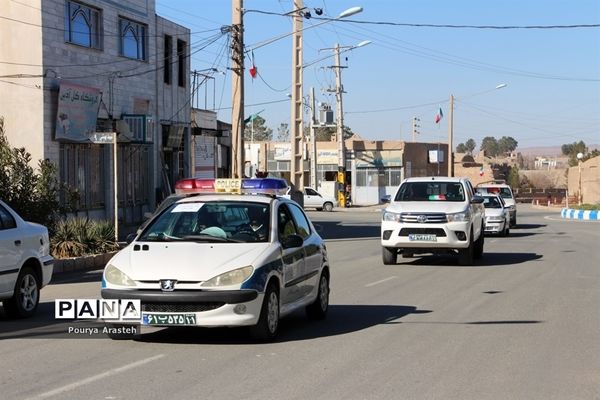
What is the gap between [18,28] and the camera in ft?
78.1

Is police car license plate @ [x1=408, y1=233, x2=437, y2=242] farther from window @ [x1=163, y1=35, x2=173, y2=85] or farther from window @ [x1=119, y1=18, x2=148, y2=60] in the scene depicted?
window @ [x1=163, y1=35, x2=173, y2=85]

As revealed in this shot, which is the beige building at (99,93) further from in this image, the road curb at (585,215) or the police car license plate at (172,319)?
the road curb at (585,215)

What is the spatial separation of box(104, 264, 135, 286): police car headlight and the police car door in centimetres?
171

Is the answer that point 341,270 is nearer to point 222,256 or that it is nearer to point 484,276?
point 484,276

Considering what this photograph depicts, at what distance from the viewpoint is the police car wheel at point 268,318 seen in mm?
8734

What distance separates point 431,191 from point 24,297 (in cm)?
1063

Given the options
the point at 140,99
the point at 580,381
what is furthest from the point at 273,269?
the point at 140,99

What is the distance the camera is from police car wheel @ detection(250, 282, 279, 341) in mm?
8734

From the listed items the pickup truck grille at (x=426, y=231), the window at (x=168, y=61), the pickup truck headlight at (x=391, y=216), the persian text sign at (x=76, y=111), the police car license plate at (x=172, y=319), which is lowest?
the police car license plate at (x=172, y=319)

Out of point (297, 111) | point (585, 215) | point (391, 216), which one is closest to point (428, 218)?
point (391, 216)

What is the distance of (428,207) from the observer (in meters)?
18.6

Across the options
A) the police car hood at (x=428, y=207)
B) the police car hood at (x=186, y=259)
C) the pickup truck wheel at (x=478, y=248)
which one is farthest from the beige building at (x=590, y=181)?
the police car hood at (x=186, y=259)

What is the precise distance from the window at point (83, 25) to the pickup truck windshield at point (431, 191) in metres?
11.7

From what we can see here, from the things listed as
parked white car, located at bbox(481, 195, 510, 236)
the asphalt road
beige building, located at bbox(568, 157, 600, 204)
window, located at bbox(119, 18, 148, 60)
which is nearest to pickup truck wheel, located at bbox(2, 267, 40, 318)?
the asphalt road
